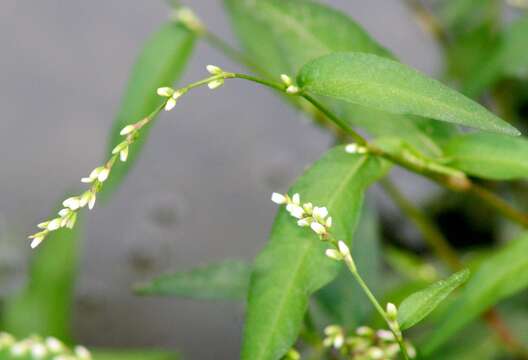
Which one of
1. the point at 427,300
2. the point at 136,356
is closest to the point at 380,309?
the point at 427,300

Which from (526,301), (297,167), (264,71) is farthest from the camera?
(297,167)

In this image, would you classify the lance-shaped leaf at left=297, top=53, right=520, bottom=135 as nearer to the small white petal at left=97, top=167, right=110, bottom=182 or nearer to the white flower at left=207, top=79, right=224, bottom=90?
the white flower at left=207, top=79, right=224, bottom=90

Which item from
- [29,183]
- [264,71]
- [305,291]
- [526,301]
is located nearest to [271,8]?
[264,71]

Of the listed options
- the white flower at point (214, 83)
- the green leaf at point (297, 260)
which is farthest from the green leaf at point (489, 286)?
the white flower at point (214, 83)

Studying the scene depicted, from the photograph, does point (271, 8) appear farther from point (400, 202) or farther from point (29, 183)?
point (29, 183)

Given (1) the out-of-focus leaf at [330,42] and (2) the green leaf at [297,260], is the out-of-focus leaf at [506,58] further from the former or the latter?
(2) the green leaf at [297,260]

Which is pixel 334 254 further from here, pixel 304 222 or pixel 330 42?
pixel 330 42

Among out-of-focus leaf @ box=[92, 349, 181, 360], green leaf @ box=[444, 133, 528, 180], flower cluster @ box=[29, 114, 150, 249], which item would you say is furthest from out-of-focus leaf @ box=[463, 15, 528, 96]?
flower cluster @ box=[29, 114, 150, 249]

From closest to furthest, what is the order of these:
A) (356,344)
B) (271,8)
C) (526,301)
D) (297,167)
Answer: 1. (356,344)
2. (271,8)
3. (526,301)
4. (297,167)
